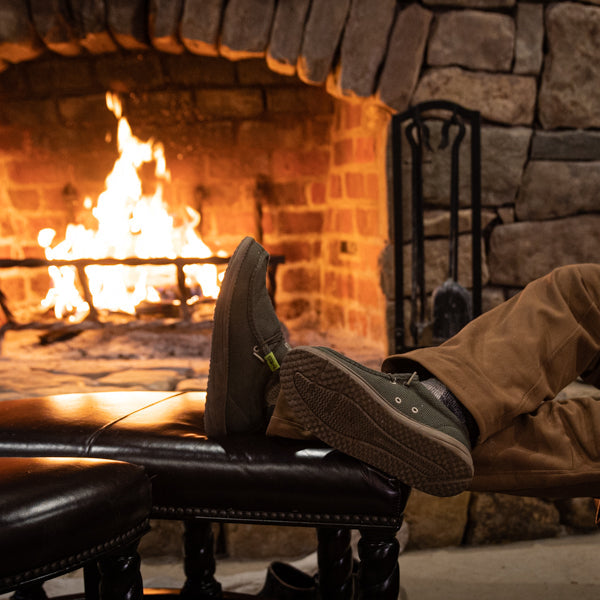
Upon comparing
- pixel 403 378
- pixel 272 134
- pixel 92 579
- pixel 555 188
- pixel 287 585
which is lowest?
pixel 287 585

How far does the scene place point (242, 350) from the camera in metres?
1.16

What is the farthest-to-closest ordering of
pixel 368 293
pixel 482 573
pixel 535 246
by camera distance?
1. pixel 368 293
2. pixel 535 246
3. pixel 482 573

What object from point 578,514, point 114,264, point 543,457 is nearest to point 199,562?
point 543,457

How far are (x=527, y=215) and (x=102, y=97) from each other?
5.21 feet

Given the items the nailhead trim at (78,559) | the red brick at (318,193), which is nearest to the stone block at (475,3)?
the red brick at (318,193)

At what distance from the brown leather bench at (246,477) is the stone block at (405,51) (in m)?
1.33

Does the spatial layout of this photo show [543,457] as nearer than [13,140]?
Yes

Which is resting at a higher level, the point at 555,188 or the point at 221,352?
the point at 555,188

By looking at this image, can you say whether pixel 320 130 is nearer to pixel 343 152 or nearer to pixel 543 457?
pixel 343 152

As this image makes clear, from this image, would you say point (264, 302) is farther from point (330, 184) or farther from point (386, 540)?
point (330, 184)

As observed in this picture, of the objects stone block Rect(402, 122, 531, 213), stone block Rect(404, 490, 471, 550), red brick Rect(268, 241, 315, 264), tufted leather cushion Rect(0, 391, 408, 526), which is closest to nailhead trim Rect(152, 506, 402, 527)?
tufted leather cushion Rect(0, 391, 408, 526)

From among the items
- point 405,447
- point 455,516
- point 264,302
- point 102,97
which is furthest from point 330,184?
point 405,447

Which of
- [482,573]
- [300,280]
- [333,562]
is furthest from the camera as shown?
[300,280]

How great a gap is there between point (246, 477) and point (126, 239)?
1807mm
